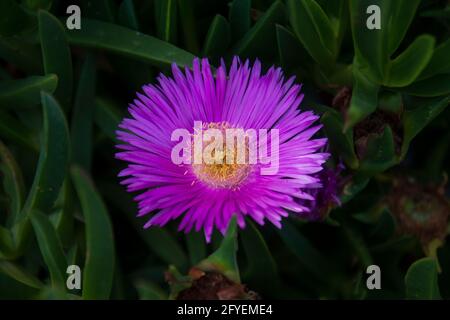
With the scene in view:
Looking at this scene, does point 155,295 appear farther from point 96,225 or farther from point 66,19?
point 66,19

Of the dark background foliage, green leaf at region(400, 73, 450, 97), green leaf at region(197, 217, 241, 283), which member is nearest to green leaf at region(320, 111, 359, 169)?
the dark background foliage

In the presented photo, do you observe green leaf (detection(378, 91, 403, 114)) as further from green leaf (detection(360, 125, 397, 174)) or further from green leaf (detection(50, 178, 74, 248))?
green leaf (detection(50, 178, 74, 248))

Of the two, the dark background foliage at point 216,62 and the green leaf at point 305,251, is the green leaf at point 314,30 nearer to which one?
the dark background foliage at point 216,62

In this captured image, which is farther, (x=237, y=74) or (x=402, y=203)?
(x=402, y=203)

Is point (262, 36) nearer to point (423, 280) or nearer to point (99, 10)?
point (99, 10)
